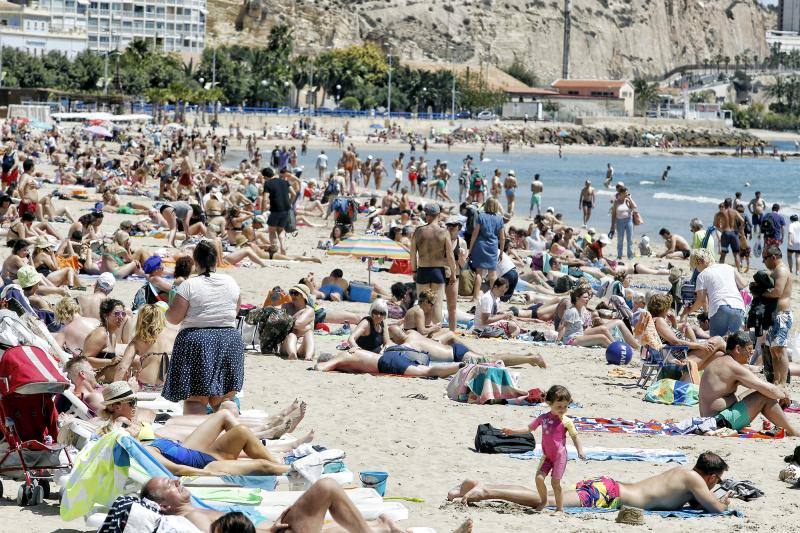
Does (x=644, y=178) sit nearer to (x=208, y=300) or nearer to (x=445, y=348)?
(x=445, y=348)

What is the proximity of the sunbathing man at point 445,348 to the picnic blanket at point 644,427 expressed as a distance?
1629mm

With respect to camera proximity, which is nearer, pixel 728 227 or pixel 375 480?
pixel 375 480

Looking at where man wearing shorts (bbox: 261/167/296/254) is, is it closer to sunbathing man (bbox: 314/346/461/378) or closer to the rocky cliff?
sunbathing man (bbox: 314/346/461/378)

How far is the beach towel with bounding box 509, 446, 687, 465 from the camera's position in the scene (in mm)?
7059

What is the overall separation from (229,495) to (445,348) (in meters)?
4.36

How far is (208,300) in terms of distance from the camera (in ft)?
20.8

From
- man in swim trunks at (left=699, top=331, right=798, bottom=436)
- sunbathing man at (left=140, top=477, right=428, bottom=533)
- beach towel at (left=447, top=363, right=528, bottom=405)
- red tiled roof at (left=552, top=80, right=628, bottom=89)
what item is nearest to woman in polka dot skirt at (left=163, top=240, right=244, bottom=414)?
sunbathing man at (left=140, top=477, right=428, bottom=533)

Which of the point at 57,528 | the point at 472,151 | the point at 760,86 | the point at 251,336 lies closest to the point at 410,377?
the point at 251,336

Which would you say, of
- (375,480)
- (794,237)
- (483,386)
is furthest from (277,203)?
(375,480)

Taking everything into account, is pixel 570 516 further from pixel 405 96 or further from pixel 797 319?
pixel 405 96

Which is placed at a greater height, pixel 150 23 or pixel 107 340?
pixel 150 23

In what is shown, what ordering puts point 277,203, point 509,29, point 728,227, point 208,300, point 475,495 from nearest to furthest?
point 475,495 < point 208,300 < point 277,203 < point 728,227 < point 509,29

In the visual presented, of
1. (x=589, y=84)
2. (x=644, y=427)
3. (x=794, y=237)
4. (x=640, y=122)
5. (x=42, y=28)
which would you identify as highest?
(x=42, y=28)

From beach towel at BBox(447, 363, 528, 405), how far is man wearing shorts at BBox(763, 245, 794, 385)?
219cm
